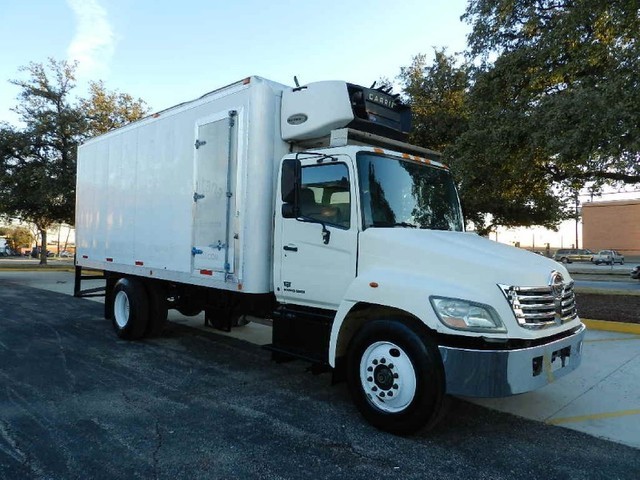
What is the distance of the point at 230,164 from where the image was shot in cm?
564

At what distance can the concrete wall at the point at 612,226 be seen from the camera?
5944 cm

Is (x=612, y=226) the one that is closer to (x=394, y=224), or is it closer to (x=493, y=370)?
(x=394, y=224)

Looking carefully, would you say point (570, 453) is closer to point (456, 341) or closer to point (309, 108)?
point (456, 341)

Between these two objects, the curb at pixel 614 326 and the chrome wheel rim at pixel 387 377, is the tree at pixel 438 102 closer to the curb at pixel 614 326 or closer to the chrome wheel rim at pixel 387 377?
the curb at pixel 614 326

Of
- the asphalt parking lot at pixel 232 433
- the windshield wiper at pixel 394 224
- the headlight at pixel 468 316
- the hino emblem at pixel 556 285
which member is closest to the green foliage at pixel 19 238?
the asphalt parking lot at pixel 232 433

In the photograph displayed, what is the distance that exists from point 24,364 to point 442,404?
17.6ft

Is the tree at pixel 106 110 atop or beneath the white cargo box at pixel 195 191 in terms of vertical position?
atop

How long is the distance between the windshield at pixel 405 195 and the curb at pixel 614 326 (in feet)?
→ 18.1

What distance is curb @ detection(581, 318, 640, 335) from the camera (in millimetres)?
8622

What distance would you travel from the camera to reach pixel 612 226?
61.9 metres

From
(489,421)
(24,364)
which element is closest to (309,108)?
(489,421)

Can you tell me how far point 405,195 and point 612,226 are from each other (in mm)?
68222

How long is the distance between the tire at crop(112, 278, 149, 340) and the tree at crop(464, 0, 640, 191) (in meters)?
8.96

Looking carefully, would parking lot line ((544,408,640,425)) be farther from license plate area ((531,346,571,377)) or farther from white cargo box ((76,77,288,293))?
white cargo box ((76,77,288,293))
